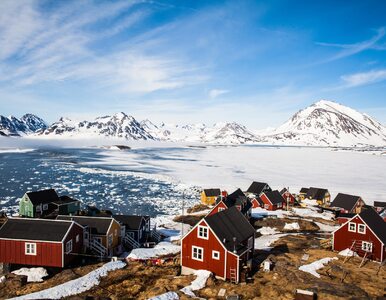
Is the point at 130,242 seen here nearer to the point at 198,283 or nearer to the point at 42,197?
the point at 198,283

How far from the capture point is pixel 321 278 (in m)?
31.4

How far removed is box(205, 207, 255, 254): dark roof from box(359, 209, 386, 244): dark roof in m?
13.7

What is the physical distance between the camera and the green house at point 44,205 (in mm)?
53812

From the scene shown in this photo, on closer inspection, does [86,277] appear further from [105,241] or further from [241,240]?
[241,240]

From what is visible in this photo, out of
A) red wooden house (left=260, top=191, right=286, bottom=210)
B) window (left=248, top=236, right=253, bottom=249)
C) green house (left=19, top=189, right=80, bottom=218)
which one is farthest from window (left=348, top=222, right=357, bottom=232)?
green house (left=19, top=189, right=80, bottom=218)

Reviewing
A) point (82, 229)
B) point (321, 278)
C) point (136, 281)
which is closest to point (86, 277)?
point (136, 281)

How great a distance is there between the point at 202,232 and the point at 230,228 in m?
3.44

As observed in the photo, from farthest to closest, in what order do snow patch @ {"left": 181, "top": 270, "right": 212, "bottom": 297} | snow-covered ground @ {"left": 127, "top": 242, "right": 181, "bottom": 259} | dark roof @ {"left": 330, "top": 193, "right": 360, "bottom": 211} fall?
1. dark roof @ {"left": 330, "top": 193, "right": 360, "bottom": 211}
2. snow-covered ground @ {"left": 127, "top": 242, "right": 181, "bottom": 259}
3. snow patch @ {"left": 181, "top": 270, "right": 212, "bottom": 297}

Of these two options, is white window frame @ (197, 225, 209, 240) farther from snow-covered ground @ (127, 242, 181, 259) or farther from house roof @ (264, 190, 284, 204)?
house roof @ (264, 190, 284, 204)

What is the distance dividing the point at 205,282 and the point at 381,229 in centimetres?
2305

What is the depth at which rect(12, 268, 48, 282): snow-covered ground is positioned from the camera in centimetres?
3328

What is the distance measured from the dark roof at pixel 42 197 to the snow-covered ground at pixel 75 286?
2570 centimetres

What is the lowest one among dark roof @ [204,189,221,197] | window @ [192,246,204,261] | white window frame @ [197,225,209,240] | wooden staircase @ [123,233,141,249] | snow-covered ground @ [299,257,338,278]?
wooden staircase @ [123,233,141,249]

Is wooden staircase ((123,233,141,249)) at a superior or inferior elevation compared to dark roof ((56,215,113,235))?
inferior
